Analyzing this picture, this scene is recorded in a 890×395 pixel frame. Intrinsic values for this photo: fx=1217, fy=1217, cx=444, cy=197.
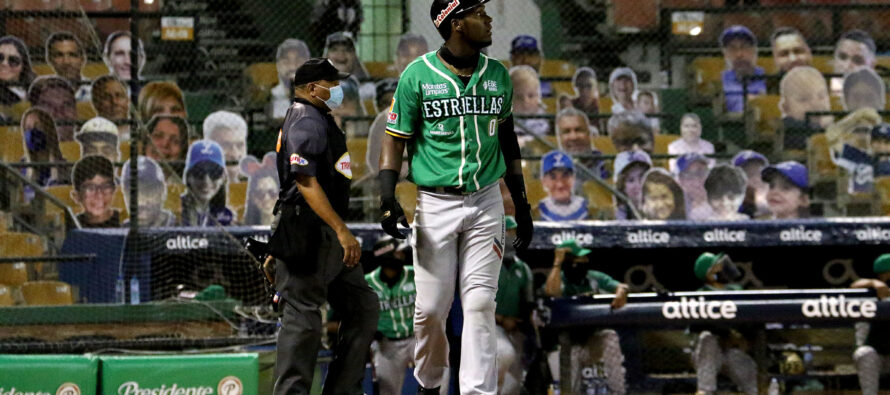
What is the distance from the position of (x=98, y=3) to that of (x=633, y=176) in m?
5.41

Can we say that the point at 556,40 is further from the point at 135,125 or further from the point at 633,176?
the point at 135,125

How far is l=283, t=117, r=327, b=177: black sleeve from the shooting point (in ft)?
17.0

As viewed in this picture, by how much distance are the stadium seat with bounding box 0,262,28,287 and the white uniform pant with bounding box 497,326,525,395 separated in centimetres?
427

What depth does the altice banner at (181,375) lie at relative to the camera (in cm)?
702

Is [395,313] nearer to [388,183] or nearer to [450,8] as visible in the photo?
[388,183]

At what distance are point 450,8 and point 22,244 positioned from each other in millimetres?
6990

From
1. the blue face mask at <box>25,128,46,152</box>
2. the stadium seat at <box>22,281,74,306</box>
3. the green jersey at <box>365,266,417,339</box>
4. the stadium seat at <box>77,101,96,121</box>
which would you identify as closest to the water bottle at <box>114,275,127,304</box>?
the stadium seat at <box>22,281,74,306</box>

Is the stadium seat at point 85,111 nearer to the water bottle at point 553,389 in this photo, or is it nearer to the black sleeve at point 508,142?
the water bottle at point 553,389

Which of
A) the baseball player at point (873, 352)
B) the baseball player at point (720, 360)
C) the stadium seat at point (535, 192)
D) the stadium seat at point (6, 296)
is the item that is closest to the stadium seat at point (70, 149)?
the stadium seat at point (6, 296)

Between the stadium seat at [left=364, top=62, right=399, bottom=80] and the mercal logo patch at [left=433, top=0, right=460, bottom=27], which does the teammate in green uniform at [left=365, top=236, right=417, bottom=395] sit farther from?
the mercal logo patch at [left=433, top=0, right=460, bottom=27]

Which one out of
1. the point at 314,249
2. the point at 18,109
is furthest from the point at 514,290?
the point at 18,109

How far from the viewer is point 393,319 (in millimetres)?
9297

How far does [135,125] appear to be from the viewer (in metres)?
9.93

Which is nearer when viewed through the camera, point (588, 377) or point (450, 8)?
point (450, 8)
